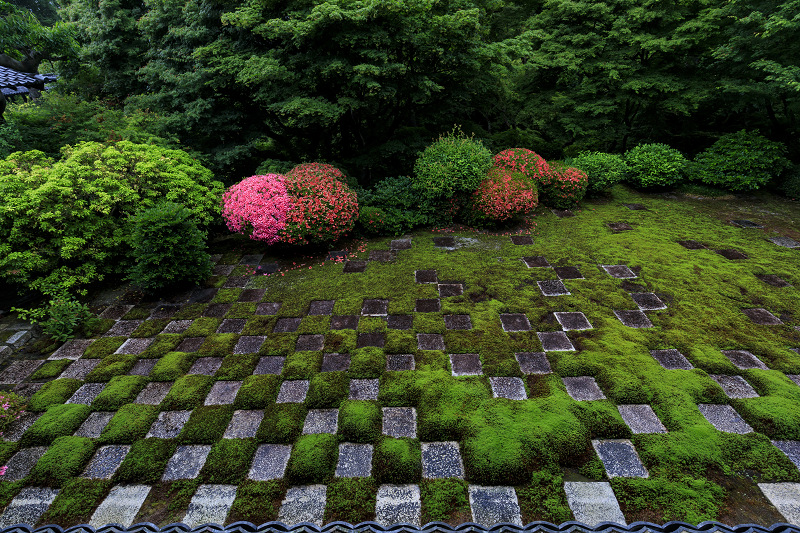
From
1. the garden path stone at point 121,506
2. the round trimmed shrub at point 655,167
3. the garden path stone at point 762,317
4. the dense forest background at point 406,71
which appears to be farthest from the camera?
the round trimmed shrub at point 655,167

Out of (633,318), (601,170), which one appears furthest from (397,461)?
(601,170)

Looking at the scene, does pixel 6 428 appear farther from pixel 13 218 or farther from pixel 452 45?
pixel 452 45

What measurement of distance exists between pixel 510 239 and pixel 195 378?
5.71 metres

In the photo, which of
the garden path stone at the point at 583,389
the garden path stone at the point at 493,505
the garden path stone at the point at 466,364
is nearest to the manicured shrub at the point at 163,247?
the garden path stone at the point at 466,364

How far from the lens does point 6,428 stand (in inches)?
148

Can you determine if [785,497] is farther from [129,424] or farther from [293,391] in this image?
[129,424]

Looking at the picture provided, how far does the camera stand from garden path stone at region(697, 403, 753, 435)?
356cm

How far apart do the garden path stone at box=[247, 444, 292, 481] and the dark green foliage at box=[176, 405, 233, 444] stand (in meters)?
0.49

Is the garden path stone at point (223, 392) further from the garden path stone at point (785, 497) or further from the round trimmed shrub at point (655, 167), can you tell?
the round trimmed shrub at point (655, 167)

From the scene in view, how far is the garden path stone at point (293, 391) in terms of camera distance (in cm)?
402

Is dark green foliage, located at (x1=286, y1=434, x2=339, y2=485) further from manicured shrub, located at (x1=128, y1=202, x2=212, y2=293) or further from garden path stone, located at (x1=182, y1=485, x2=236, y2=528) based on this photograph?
manicured shrub, located at (x1=128, y1=202, x2=212, y2=293)

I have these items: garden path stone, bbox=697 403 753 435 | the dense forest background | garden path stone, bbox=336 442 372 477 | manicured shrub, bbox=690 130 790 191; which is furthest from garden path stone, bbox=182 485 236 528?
manicured shrub, bbox=690 130 790 191

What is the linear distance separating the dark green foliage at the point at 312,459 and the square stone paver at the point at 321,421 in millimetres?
76

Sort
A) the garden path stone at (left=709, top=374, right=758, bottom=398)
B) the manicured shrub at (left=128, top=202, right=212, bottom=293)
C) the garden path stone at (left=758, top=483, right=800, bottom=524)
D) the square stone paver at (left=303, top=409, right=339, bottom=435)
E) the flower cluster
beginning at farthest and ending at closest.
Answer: the flower cluster → the manicured shrub at (left=128, top=202, right=212, bottom=293) → the garden path stone at (left=709, top=374, right=758, bottom=398) → the square stone paver at (left=303, top=409, right=339, bottom=435) → the garden path stone at (left=758, top=483, right=800, bottom=524)
